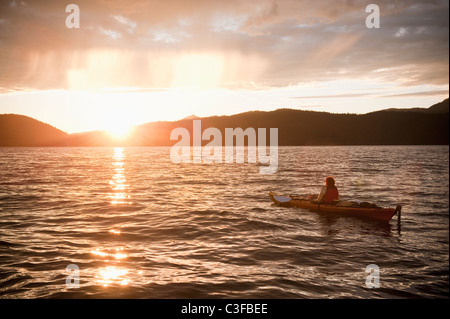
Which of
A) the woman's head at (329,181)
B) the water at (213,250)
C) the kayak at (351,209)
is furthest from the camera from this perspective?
the woman's head at (329,181)

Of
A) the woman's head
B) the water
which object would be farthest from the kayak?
the woman's head

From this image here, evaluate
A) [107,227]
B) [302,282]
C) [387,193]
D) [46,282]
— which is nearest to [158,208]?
[107,227]

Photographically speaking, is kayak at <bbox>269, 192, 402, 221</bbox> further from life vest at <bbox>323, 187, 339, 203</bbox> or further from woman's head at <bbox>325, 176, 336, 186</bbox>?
woman's head at <bbox>325, 176, 336, 186</bbox>

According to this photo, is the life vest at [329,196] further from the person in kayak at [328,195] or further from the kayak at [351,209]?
the kayak at [351,209]

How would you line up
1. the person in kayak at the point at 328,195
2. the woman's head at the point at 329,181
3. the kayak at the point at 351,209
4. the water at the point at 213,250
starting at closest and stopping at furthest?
the water at the point at 213,250, the kayak at the point at 351,209, the woman's head at the point at 329,181, the person in kayak at the point at 328,195

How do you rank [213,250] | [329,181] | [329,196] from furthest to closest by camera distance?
[329,196], [329,181], [213,250]

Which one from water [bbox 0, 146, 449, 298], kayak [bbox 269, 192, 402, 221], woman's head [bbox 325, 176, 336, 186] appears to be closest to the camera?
water [bbox 0, 146, 449, 298]

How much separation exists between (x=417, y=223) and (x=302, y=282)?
38.1ft

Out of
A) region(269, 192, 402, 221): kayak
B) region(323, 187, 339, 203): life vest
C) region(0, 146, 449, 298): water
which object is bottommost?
region(0, 146, 449, 298): water

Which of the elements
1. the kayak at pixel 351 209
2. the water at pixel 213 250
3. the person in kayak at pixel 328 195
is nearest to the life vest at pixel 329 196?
the person in kayak at pixel 328 195

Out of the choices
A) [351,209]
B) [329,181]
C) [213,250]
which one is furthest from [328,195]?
[213,250]

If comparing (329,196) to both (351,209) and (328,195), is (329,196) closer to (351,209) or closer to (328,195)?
(328,195)
